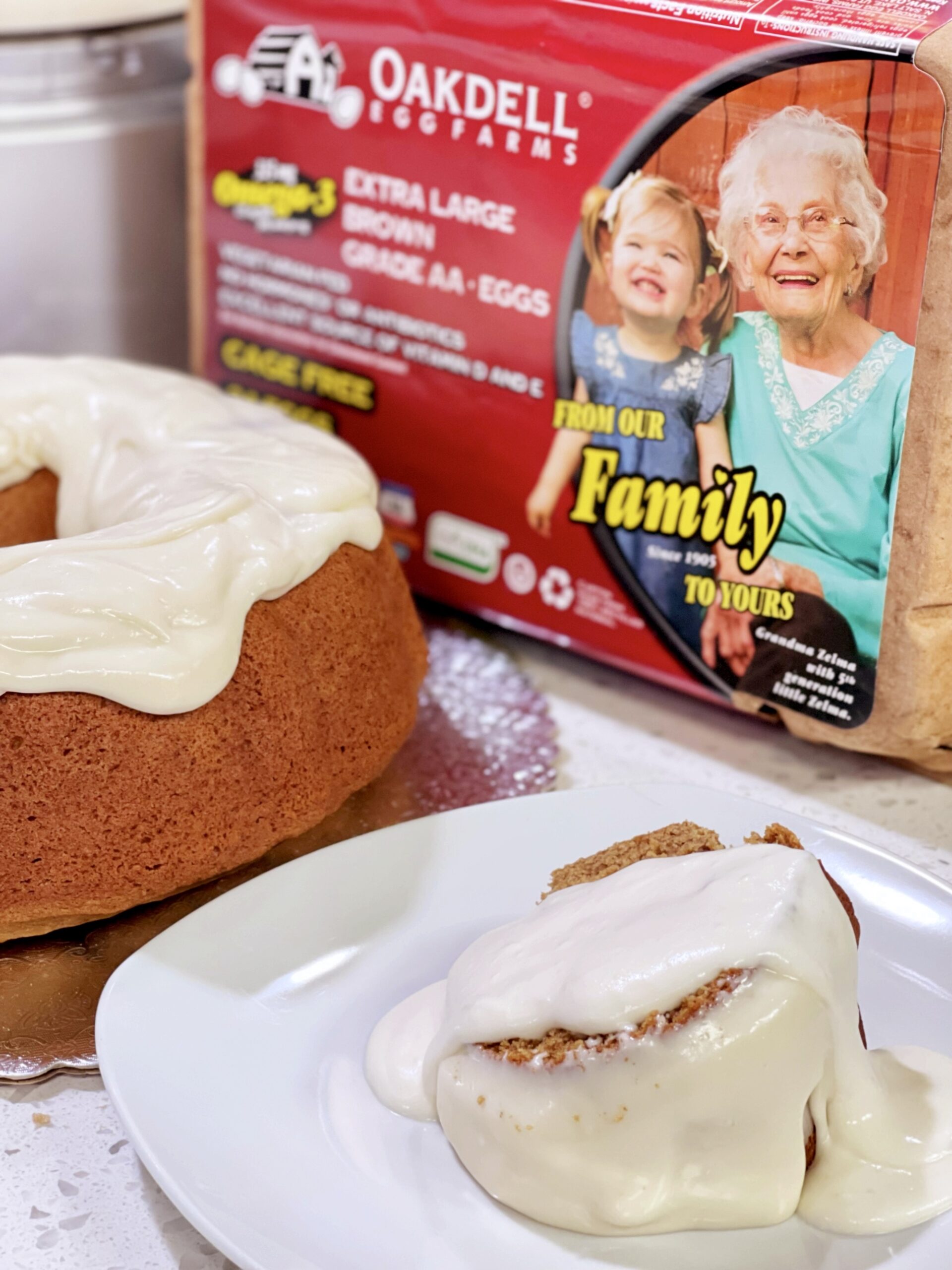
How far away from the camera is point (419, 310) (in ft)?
→ 3.94

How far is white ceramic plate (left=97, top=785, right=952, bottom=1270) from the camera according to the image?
26.1 inches

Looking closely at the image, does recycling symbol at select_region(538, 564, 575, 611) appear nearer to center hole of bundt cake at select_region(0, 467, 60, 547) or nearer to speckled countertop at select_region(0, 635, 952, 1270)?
speckled countertop at select_region(0, 635, 952, 1270)

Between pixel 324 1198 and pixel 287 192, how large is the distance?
2.87 ft

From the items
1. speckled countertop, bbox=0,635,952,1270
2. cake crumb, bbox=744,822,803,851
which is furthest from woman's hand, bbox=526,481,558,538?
Answer: cake crumb, bbox=744,822,803,851

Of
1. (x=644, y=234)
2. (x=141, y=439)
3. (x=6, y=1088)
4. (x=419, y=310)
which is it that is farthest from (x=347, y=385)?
(x=6, y=1088)

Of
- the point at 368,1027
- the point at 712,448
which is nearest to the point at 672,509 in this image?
the point at 712,448

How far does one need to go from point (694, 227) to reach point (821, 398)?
0.15 meters

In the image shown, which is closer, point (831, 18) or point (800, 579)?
point (831, 18)

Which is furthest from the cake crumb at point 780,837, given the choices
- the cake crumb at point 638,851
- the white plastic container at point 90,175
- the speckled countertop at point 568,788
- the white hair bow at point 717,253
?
the white plastic container at point 90,175

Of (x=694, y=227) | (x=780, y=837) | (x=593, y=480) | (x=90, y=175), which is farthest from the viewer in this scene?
(x=90, y=175)

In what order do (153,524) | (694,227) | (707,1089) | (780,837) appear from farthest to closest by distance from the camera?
(694,227) < (153,524) < (780,837) < (707,1089)

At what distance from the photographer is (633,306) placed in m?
1.06

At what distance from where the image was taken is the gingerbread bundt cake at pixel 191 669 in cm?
84

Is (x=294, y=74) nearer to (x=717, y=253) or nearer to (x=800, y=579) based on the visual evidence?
(x=717, y=253)
